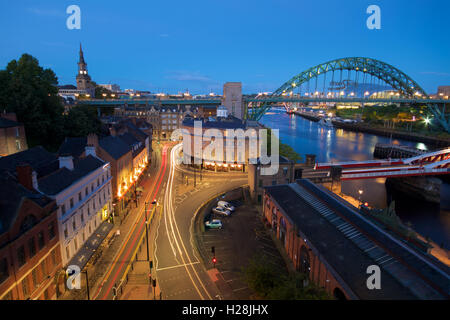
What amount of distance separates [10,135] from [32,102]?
32.2ft

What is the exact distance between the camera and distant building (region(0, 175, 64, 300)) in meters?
16.1

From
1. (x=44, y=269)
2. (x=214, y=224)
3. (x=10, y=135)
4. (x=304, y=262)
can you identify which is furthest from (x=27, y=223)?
(x=10, y=135)

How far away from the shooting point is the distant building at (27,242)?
16062 millimetres

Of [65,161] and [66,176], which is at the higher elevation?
[65,161]

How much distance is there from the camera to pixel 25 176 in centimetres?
2011

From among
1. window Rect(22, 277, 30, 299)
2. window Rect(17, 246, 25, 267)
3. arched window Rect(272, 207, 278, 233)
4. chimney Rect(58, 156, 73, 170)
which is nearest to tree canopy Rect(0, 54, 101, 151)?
chimney Rect(58, 156, 73, 170)

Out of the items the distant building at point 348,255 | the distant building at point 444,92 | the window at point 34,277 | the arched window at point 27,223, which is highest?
the distant building at point 444,92

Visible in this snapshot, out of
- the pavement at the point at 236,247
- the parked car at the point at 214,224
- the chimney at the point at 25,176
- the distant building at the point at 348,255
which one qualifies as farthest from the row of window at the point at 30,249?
the distant building at the point at 348,255

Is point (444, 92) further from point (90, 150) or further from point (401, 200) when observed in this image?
point (90, 150)

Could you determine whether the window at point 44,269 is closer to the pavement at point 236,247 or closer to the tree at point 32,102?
the pavement at point 236,247

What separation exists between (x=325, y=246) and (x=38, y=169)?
25448mm

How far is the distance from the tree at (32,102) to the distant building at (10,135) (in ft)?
17.3

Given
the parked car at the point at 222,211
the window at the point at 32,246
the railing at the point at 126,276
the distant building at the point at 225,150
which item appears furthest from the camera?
the distant building at the point at 225,150

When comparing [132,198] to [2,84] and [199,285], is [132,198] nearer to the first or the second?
[199,285]
